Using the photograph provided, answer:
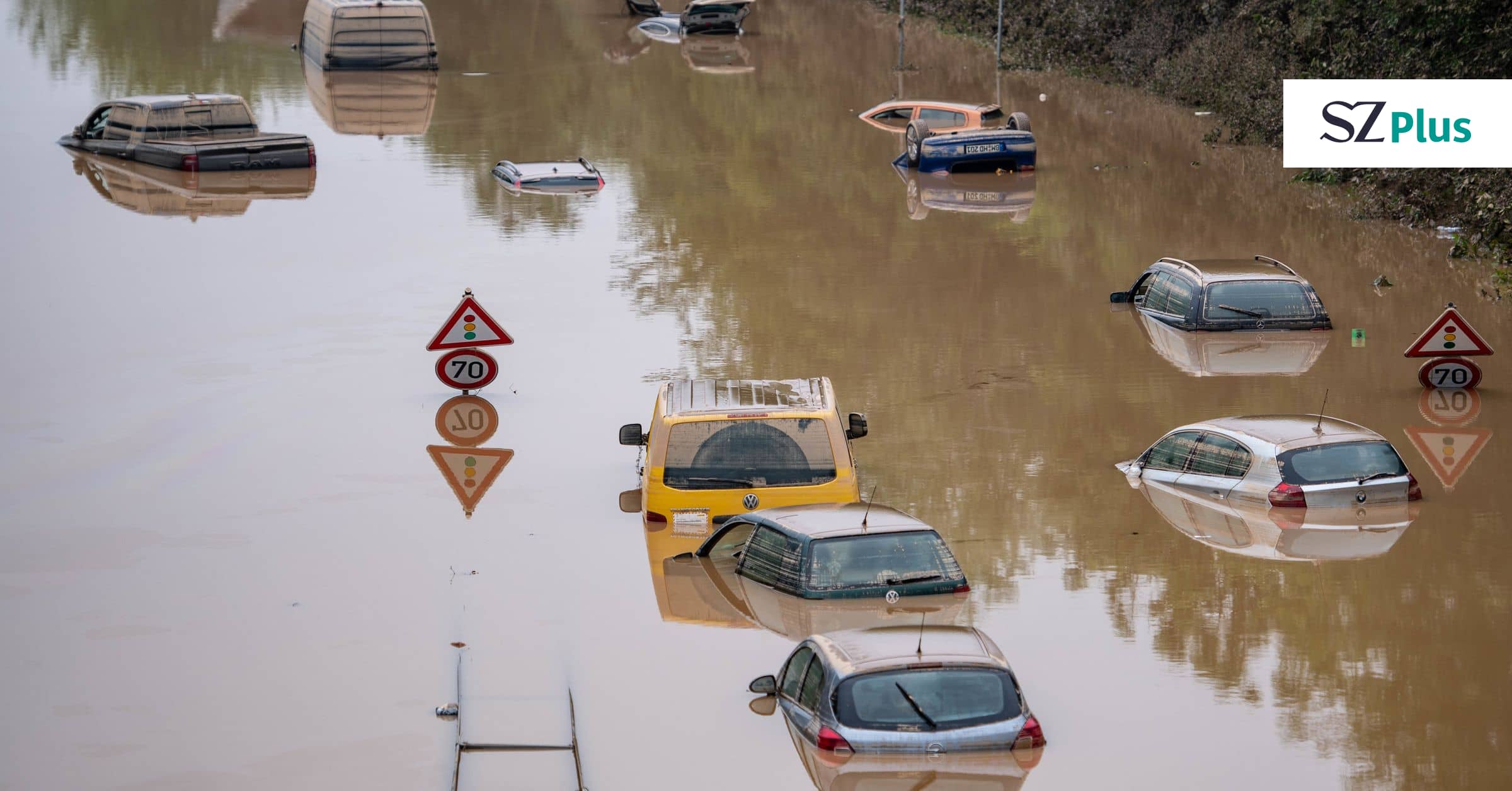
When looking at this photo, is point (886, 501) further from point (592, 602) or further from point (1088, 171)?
point (1088, 171)

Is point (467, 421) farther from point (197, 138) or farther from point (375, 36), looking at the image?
point (375, 36)

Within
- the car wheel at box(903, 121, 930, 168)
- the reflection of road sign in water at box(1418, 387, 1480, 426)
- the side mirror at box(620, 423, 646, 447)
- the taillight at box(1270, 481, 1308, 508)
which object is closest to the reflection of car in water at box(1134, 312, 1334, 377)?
the reflection of road sign in water at box(1418, 387, 1480, 426)

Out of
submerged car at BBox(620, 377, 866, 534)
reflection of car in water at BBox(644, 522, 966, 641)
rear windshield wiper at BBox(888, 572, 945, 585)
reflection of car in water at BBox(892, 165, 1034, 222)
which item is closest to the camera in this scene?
reflection of car in water at BBox(644, 522, 966, 641)

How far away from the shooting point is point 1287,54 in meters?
48.6

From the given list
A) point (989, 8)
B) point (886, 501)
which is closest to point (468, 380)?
point (886, 501)

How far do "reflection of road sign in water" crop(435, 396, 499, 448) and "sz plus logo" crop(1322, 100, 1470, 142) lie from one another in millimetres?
20616

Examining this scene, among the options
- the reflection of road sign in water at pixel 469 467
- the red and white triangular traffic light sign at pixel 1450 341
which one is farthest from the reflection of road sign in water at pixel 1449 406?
the reflection of road sign in water at pixel 469 467

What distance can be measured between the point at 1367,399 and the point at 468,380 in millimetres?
11138

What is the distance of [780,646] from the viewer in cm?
1484

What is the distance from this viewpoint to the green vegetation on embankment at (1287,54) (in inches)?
1423

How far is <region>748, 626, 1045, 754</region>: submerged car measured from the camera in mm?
11523

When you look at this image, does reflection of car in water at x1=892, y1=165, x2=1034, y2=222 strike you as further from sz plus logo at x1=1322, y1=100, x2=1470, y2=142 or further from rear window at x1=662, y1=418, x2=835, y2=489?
rear window at x1=662, y1=418, x2=835, y2=489


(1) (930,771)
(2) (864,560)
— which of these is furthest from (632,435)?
(1) (930,771)

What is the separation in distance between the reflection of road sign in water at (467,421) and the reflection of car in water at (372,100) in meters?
28.9
